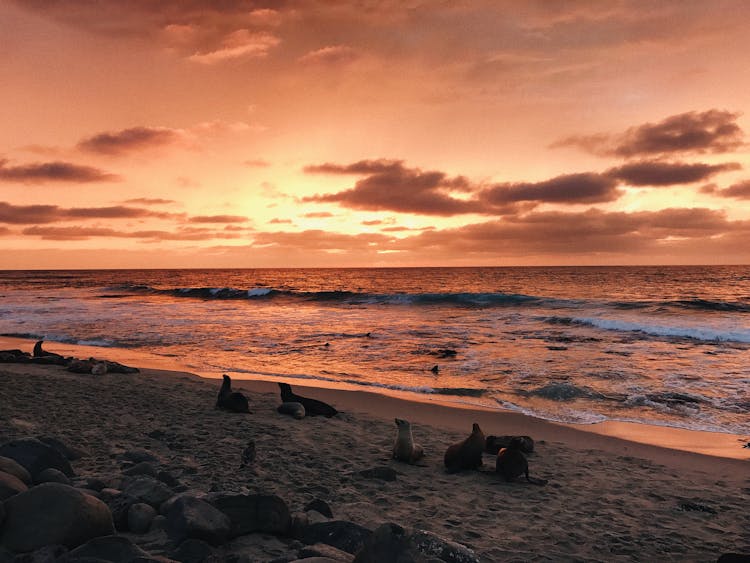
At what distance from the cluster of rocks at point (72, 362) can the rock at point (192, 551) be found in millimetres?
9577

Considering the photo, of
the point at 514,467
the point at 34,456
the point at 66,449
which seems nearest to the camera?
the point at 34,456

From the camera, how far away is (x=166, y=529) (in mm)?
4156

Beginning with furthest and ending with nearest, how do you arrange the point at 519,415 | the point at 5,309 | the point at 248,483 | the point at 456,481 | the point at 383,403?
the point at 5,309 → the point at 383,403 → the point at 519,415 → the point at 456,481 → the point at 248,483

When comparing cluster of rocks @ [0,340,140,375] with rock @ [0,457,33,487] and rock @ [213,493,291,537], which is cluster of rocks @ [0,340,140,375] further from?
rock @ [213,493,291,537]

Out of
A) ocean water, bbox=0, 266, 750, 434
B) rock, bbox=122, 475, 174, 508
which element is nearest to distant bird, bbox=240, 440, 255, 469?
rock, bbox=122, 475, 174, 508

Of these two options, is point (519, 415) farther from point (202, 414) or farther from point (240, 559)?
point (240, 559)

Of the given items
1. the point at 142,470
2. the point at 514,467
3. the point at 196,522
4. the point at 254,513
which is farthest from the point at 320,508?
the point at 514,467

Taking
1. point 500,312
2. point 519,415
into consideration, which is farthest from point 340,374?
point 500,312

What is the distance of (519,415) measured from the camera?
10461 mm

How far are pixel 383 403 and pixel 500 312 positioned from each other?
25.9m

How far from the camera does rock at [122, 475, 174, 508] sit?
4617 millimetres

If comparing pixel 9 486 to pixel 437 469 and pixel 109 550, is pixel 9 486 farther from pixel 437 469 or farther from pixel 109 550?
pixel 437 469

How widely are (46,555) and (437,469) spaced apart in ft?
15.6

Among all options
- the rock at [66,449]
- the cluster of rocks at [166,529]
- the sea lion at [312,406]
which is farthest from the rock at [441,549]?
the sea lion at [312,406]
